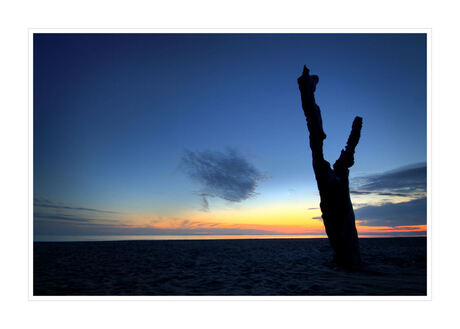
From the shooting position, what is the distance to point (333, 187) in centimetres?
1023

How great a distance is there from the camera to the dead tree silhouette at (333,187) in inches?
400

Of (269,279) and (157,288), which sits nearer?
(157,288)

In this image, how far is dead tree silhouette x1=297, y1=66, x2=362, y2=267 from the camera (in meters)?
10.2
